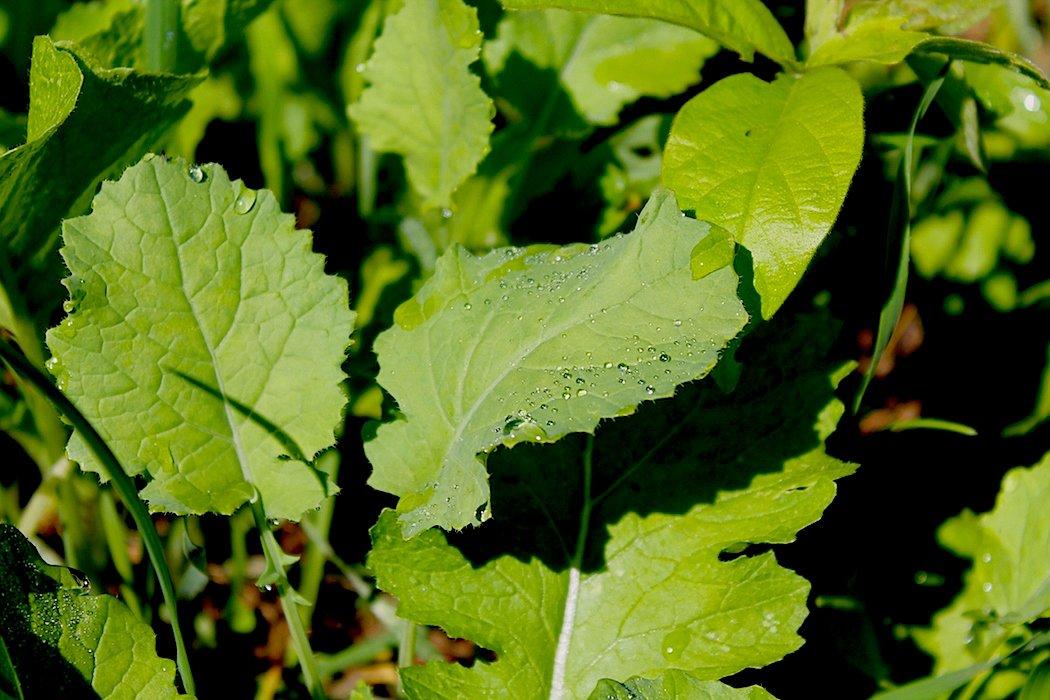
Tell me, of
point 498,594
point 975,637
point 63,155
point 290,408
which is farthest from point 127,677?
point 975,637

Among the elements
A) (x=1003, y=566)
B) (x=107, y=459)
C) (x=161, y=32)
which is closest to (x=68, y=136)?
(x=161, y=32)

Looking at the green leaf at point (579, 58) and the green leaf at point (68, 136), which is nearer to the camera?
the green leaf at point (68, 136)

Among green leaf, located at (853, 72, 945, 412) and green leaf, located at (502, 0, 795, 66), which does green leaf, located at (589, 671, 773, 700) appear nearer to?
green leaf, located at (853, 72, 945, 412)

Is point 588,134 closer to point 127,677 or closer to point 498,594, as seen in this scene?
point 498,594

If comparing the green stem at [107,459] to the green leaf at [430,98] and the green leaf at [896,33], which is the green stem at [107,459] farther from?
the green leaf at [896,33]

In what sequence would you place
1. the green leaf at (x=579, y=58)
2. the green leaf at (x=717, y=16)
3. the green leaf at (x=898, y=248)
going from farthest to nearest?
the green leaf at (x=579, y=58) < the green leaf at (x=898, y=248) < the green leaf at (x=717, y=16)

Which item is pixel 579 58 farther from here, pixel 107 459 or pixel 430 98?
pixel 107 459

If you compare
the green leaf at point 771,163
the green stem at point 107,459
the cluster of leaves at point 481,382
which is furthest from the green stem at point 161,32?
the green leaf at point 771,163
